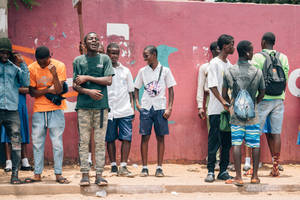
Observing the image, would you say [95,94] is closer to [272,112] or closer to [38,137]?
[38,137]

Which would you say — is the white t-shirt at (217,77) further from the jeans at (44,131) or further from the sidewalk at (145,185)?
the jeans at (44,131)

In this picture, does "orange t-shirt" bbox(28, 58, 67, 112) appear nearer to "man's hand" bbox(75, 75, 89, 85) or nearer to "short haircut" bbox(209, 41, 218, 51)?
"man's hand" bbox(75, 75, 89, 85)

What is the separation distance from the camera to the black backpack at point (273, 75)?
7.20 m

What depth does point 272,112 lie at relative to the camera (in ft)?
24.3

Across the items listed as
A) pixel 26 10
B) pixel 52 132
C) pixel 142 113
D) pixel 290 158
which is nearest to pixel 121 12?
pixel 26 10

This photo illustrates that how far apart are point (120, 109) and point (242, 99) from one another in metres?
1.97

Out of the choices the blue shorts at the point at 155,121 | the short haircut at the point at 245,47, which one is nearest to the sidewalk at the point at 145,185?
the blue shorts at the point at 155,121

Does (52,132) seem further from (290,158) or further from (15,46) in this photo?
(290,158)

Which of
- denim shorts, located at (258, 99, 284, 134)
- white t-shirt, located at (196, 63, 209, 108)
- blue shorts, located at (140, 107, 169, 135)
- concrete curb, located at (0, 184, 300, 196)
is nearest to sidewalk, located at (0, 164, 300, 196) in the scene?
concrete curb, located at (0, 184, 300, 196)

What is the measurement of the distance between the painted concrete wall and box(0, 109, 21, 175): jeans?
6.04 feet

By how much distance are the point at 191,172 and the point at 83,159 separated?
7.83 ft

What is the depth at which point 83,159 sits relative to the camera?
608 cm

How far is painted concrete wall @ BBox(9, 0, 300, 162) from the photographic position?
817 centimetres

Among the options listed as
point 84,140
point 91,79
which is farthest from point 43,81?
point 84,140
